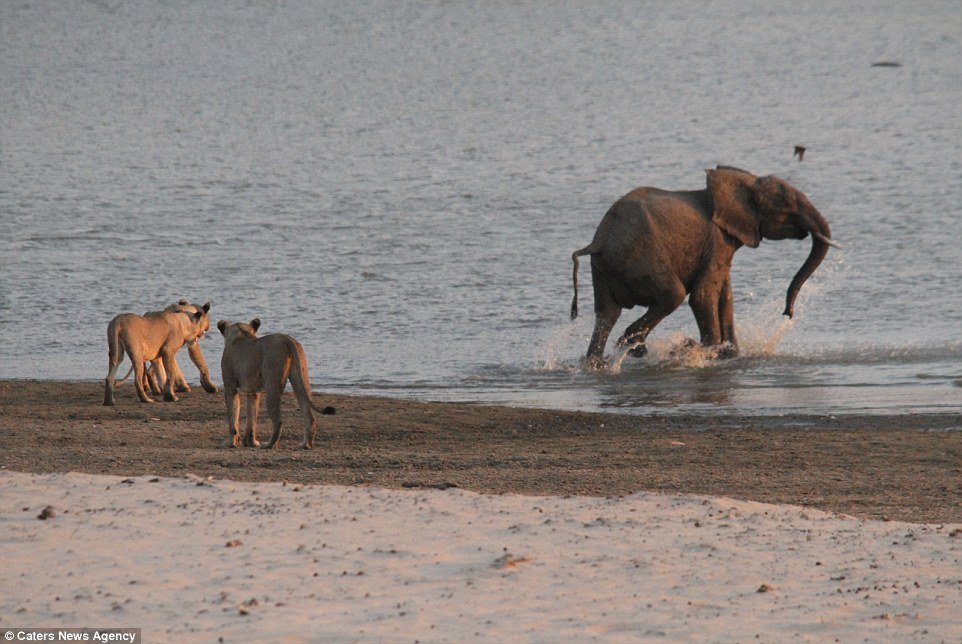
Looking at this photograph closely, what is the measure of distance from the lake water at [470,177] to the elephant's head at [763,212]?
1.10 m

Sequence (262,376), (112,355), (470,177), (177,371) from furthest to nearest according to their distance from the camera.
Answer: (470,177) < (177,371) < (112,355) < (262,376)

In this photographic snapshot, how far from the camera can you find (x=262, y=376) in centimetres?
1105

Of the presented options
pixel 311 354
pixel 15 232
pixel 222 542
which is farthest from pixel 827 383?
pixel 15 232

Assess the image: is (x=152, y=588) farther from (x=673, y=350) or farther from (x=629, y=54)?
(x=629, y=54)

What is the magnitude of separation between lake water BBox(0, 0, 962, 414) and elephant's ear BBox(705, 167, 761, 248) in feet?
4.02

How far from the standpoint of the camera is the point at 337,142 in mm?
40781

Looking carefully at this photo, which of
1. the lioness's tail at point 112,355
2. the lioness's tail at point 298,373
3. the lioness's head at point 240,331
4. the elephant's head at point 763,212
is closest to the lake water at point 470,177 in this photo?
the elephant's head at point 763,212

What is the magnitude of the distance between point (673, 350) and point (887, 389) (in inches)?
102

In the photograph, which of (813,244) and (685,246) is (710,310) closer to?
(685,246)

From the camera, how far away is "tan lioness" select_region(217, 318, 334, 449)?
10.9 metres

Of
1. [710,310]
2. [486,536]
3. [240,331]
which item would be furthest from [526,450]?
[710,310]

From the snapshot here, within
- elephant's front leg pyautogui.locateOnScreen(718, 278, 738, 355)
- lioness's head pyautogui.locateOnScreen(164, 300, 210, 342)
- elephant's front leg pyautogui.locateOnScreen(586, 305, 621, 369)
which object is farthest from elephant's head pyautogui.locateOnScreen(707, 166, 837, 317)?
lioness's head pyautogui.locateOnScreen(164, 300, 210, 342)

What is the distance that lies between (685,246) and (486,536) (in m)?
8.16

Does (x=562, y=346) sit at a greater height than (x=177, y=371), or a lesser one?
lesser
